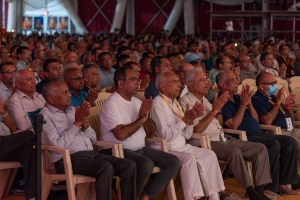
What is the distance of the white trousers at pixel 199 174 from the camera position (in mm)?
3178

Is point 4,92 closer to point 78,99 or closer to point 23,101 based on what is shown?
point 23,101

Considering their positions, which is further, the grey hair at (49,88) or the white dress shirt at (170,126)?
the white dress shirt at (170,126)

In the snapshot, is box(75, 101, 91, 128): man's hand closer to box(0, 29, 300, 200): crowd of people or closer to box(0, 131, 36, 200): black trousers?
box(0, 29, 300, 200): crowd of people

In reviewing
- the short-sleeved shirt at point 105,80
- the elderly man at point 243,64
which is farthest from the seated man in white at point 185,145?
the elderly man at point 243,64

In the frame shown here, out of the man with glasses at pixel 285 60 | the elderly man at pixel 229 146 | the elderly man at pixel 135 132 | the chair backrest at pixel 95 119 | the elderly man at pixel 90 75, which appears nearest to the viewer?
the elderly man at pixel 135 132

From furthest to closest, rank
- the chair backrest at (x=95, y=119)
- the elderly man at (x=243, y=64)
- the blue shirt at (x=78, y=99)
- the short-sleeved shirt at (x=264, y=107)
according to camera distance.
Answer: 1. the elderly man at (x=243, y=64)
2. the short-sleeved shirt at (x=264, y=107)
3. the blue shirt at (x=78, y=99)
4. the chair backrest at (x=95, y=119)

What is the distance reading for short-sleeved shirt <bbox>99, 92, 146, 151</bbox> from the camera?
316 cm

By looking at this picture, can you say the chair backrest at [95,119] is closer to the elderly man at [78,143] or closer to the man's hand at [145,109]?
the elderly man at [78,143]

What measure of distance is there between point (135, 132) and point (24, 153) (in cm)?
88

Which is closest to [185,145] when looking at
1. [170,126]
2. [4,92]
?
[170,126]

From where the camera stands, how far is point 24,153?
3.09 meters

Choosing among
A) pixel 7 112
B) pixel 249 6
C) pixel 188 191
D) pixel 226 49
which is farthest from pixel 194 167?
pixel 249 6

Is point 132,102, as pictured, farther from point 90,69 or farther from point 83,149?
point 90,69

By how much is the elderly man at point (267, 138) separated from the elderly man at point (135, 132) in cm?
97
